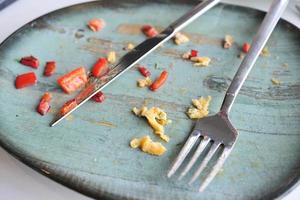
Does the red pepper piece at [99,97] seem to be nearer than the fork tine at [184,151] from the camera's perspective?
No

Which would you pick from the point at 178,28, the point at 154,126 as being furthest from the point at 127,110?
the point at 178,28

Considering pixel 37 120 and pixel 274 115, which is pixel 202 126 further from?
pixel 37 120

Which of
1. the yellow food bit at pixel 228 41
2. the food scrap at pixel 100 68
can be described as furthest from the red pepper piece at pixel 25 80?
the yellow food bit at pixel 228 41

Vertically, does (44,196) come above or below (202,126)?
below

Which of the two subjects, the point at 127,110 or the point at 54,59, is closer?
the point at 127,110

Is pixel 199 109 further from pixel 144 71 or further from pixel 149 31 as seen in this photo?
pixel 149 31

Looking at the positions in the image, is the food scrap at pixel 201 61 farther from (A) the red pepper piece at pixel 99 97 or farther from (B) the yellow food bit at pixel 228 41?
(A) the red pepper piece at pixel 99 97

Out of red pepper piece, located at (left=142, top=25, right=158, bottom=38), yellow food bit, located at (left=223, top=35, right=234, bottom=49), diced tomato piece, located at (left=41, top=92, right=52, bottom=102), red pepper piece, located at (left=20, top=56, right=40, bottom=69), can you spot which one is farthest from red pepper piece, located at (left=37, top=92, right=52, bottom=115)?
yellow food bit, located at (left=223, top=35, right=234, bottom=49)

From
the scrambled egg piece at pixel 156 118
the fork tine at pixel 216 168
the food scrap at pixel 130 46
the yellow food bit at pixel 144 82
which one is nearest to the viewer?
the fork tine at pixel 216 168
